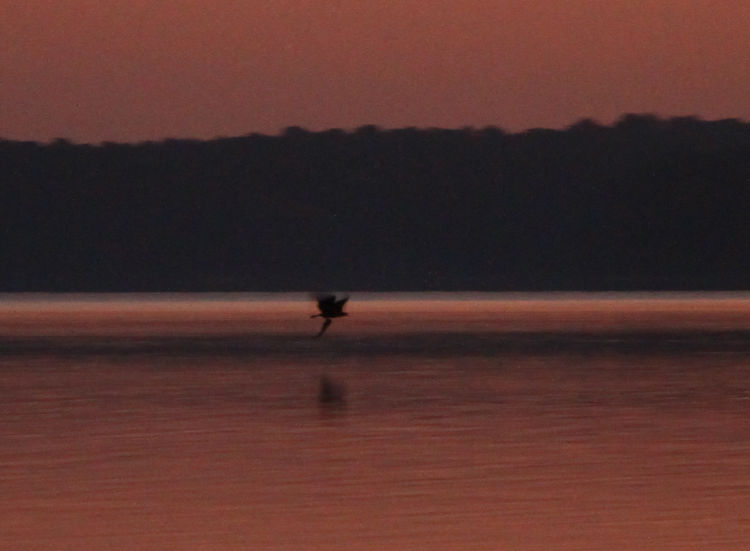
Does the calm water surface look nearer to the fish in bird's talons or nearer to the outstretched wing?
the fish in bird's talons

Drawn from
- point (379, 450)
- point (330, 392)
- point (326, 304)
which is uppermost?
point (326, 304)

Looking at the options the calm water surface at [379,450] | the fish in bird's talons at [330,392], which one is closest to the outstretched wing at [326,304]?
the calm water surface at [379,450]

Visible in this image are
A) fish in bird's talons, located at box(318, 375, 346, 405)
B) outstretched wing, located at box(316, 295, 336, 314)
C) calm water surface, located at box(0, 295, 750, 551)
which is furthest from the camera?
outstretched wing, located at box(316, 295, 336, 314)

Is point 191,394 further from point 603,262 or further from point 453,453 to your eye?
point 603,262

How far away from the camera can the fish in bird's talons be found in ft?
89.0

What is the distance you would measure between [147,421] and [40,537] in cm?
927

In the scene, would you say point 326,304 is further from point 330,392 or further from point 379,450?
point 379,450

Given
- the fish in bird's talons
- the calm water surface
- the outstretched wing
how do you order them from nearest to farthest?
the calm water surface, the fish in bird's talons, the outstretched wing

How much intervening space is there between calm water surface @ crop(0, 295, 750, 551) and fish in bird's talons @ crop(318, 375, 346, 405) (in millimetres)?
252

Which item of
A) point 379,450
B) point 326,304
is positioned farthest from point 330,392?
point 326,304

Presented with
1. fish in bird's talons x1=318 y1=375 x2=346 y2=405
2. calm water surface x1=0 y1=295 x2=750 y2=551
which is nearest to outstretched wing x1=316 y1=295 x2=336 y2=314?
calm water surface x1=0 y1=295 x2=750 y2=551

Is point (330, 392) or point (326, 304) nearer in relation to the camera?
point (330, 392)

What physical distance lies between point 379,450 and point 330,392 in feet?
29.3

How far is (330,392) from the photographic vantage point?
95.3 ft
